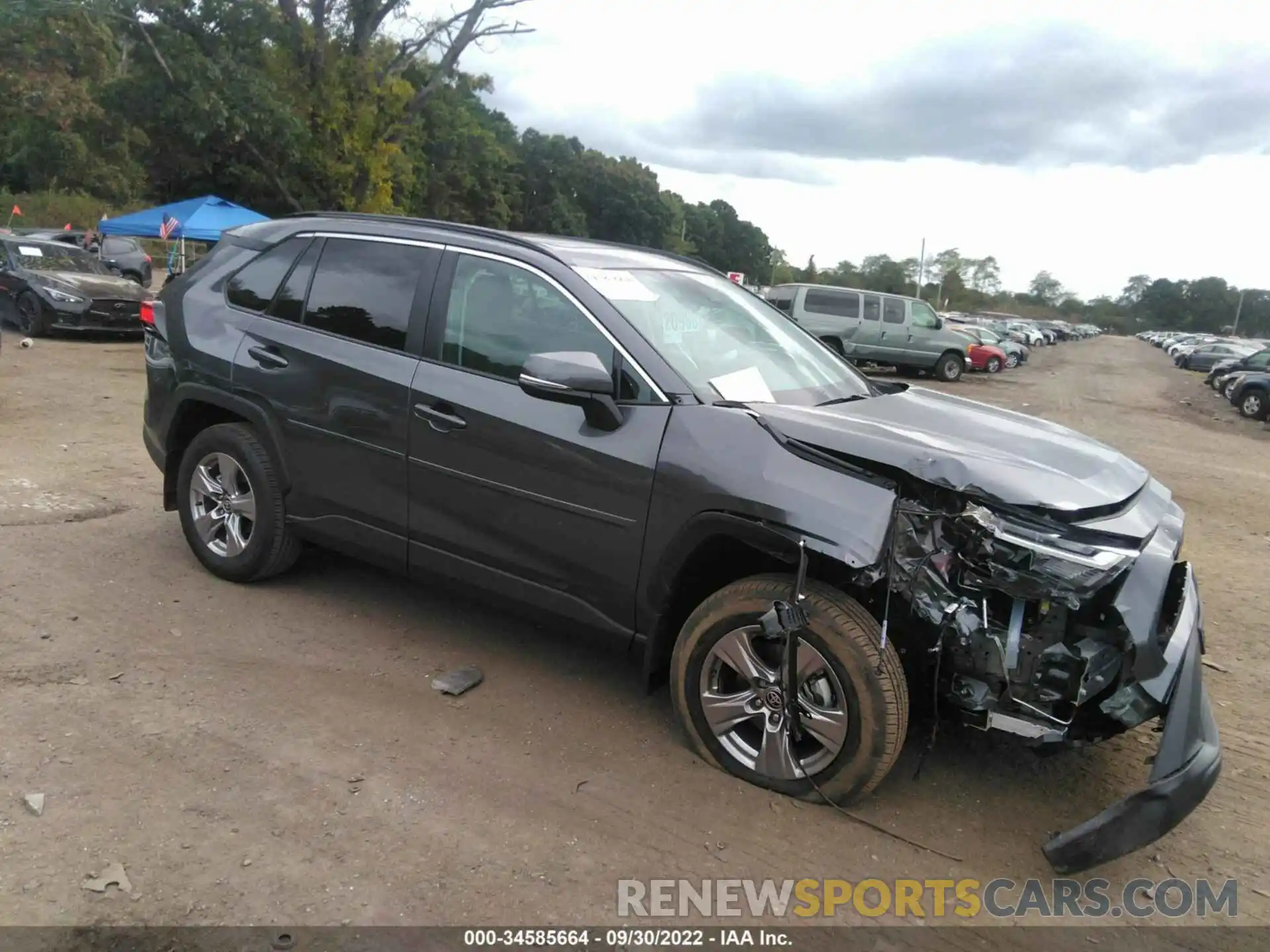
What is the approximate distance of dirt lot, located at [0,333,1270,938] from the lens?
278 centimetres

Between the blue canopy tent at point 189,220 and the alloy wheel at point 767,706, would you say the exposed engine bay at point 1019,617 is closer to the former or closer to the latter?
the alloy wheel at point 767,706

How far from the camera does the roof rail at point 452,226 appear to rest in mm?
4059

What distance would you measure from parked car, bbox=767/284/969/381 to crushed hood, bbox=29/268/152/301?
12.7 meters

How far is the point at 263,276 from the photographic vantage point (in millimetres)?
4762

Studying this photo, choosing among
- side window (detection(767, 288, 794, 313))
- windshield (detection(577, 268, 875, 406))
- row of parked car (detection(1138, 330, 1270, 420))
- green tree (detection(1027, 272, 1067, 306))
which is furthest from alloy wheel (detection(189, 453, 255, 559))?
green tree (detection(1027, 272, 1067, 306))

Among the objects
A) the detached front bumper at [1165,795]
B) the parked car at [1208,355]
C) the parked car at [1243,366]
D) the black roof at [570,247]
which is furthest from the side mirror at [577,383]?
the parked car at [1208,355]

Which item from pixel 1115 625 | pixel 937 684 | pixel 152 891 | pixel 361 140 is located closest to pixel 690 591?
pixel 937 684

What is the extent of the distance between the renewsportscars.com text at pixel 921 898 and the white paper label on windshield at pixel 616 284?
218 centimetres

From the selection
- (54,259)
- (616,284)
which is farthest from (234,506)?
Answer: (54,259)

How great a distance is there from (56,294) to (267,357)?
43.3 feet

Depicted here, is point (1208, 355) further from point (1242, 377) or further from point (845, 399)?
point (845, 399)

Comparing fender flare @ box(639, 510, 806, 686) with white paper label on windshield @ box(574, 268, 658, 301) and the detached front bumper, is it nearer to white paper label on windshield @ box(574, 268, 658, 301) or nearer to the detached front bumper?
white paper label on windshield @ box(574, 268, 658, 301)

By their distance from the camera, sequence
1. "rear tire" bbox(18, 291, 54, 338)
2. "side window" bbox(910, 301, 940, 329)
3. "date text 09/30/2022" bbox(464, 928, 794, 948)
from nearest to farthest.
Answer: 1. "date text 09/30/2022" bbox(464, 928, 794, 948)
2. "rear tire" bbox(18, 291, 54, 338)
3. "side window" bbox(910, 301, 940, 329)

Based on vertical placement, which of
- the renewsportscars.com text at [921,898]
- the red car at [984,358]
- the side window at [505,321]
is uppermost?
the side window at [505,321]
